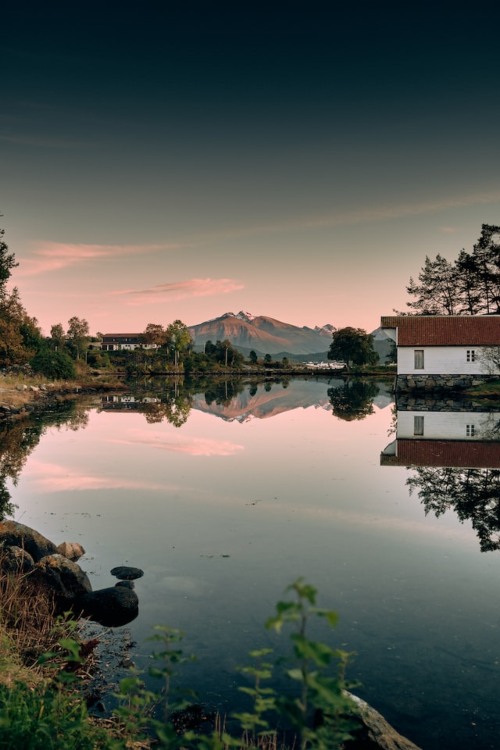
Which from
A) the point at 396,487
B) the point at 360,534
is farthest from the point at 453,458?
the point at 360,534

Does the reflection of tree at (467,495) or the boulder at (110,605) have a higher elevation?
the reflection of tree at (467,495)

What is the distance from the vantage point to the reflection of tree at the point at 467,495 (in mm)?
11391

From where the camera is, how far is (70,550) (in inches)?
393

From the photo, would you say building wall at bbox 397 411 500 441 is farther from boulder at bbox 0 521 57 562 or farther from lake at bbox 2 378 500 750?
boulder at bbox 0 521 57 562

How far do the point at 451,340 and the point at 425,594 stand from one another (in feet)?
122

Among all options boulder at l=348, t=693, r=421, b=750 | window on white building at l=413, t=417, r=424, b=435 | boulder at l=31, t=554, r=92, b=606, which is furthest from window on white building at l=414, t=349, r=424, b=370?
boulder at l=348, t=693, r=421, b=750

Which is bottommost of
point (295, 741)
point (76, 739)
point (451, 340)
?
point (295, 741)

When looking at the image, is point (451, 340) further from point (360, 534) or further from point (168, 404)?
point (360, 534)

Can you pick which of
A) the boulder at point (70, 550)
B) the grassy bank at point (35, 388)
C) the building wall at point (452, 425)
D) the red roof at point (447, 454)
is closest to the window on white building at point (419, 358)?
the building wall at point (452, 425)

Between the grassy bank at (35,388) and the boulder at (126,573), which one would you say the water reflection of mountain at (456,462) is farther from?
the grassy bank at (35,388)

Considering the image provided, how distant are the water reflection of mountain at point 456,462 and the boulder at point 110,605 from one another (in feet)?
20.3

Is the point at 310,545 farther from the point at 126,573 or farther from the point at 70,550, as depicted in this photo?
the point at 70,550

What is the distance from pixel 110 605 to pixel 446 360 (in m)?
39.1

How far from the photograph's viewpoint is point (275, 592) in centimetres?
827
